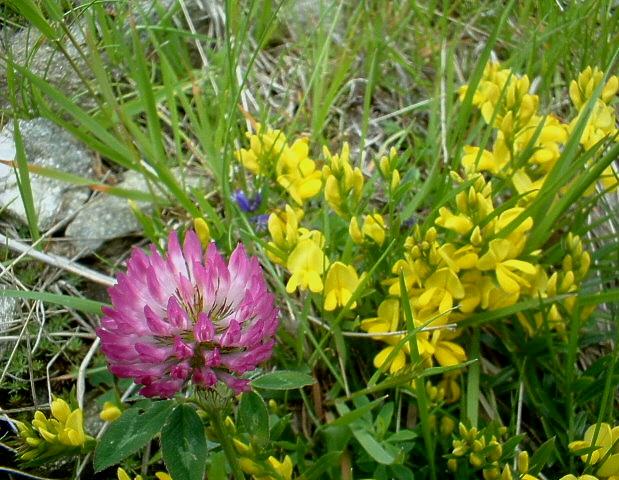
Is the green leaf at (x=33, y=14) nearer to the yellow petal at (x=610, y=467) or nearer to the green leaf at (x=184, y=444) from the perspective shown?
the green leaf at (x=184, y=444)

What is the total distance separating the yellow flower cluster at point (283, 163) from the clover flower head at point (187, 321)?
519 mm

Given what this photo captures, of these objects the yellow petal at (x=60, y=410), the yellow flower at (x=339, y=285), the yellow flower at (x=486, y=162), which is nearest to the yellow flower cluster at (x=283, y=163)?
the yellow flower at (x=339, y=285)

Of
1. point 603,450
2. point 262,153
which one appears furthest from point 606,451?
point 262,153

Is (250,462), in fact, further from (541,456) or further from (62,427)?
(541,456)

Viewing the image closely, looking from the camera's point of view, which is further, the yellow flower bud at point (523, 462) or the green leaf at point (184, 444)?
the yellow flower bud at point (523, 462)

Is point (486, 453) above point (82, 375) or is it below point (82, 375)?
below

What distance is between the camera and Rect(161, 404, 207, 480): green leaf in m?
0.99

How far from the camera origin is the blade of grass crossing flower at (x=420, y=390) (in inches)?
47.4

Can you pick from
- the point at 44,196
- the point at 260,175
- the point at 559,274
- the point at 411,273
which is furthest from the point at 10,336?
the point at 559,274

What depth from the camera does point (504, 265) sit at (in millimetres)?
1366

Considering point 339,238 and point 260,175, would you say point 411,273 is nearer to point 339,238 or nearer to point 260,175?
point 339,238

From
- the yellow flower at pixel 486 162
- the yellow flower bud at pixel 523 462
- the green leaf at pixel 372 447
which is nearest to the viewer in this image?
the yellow flower bud at pixel 523 462

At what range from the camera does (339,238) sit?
157cm

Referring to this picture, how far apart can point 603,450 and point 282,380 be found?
1.97 feet
